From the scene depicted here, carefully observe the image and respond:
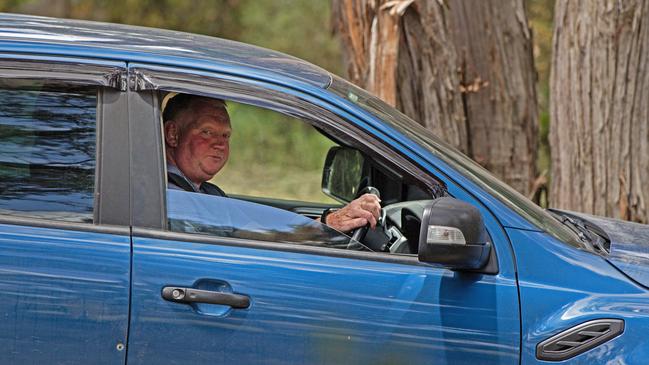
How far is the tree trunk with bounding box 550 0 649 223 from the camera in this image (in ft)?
23.3

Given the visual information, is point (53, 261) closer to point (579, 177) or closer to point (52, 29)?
point (52, 29)

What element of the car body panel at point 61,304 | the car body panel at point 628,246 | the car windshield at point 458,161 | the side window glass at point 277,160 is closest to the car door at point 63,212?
the car body panel at point 61,304

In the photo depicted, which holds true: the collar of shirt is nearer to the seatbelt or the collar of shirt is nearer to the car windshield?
the seatbelt

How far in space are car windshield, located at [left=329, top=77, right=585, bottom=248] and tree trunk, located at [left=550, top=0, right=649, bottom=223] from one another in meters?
3.52

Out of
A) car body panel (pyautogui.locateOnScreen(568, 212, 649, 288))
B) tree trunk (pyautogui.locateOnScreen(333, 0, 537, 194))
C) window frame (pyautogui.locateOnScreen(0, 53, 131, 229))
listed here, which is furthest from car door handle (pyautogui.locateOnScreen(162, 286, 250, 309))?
tree trunk (pyautogui.locateOnScreen(333, 0, 537, 194))

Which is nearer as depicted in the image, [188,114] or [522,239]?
[522,239]

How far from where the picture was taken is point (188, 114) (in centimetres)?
379

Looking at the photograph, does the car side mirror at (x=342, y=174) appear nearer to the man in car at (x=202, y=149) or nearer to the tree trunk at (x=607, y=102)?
the man in car at (x=202, y=149)

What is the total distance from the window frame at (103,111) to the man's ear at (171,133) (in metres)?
0.33

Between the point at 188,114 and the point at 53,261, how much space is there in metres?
0.85

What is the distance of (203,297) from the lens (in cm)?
321

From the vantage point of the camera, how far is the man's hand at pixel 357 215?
3.75m

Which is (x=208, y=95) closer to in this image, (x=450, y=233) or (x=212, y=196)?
(x=212, y=196)

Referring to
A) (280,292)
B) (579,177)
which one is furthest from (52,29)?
(579,177)
